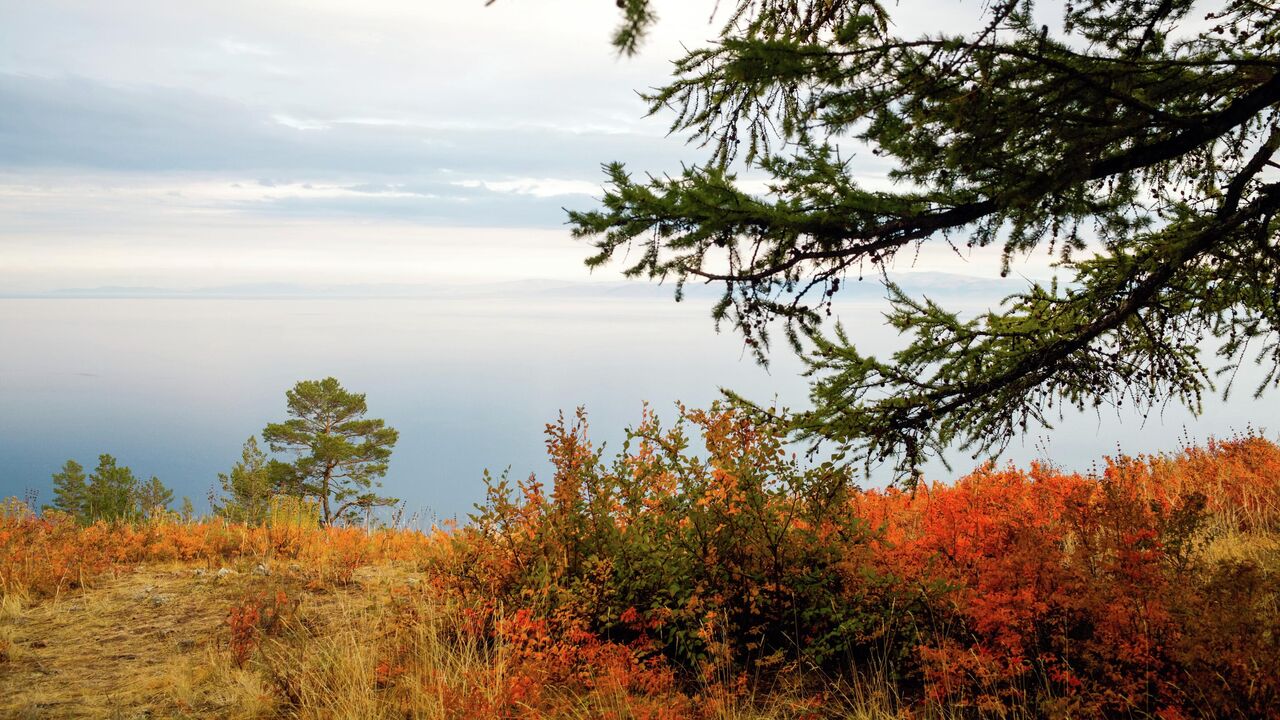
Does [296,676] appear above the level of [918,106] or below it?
below

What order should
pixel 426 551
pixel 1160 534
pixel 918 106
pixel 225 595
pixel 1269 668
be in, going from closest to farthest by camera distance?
pixel 918 106 < pixel 1269 668 < pixel 1160 534 < pixel 225 595 < pixel 426 551

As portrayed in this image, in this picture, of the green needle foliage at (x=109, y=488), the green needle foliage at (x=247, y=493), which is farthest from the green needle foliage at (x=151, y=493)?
the green needle foliage at (x=247, y=493)

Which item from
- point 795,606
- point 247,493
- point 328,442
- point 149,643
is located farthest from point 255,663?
point 328,442

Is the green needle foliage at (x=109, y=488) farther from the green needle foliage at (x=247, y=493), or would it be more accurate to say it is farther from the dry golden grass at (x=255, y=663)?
the dry golden grass at (x=255, y=663)

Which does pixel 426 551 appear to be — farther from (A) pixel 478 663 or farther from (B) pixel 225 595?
(A) pixel 478 663

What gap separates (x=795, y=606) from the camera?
4.87 meters

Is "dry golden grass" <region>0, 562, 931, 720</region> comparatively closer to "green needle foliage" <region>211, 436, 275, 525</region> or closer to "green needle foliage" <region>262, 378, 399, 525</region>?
"green needle foliage" <region>211, 436, 275, 525</region>

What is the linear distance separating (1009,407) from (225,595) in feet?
21.6

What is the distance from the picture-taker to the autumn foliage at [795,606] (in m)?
4.04

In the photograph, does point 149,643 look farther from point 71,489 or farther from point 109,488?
point 71,489

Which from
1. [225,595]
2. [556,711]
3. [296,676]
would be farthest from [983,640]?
[225,595]

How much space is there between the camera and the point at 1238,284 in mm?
5023

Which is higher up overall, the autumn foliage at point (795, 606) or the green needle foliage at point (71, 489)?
the autumn foliage at point (795, 606)

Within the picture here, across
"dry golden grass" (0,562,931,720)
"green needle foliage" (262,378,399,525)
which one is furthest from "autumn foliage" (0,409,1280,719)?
"green needle foliage" (262,378,399,525)
